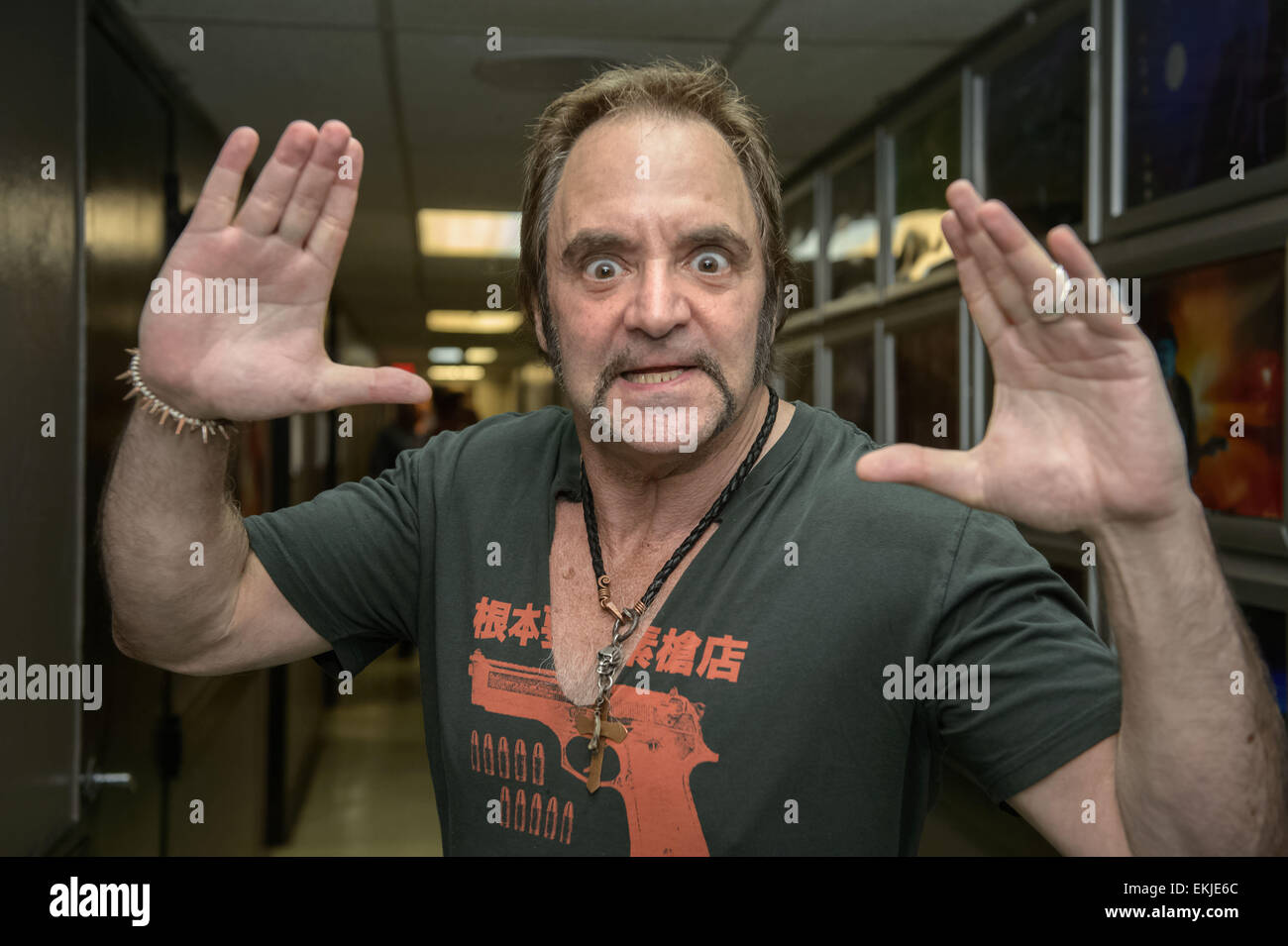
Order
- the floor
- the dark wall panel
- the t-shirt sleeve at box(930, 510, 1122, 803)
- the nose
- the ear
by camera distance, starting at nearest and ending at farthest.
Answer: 1. the t-shirt sleeve at box(930, 510, 1122, 803)
2. the nose
3. the ear
4. the dark wall panel
5. the floor

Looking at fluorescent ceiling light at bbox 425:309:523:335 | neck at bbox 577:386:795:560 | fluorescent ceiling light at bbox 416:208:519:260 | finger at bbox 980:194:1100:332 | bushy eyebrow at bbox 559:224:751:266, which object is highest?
fluorescent ceiling light at bbox 425:309:523:335

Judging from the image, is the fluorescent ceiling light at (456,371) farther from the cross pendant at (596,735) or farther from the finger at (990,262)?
the finger at (990,262)

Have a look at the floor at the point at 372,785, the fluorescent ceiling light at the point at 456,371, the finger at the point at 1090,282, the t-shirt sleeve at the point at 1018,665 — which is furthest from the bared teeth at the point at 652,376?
the fluorescent ceiling light at the point at 456,371

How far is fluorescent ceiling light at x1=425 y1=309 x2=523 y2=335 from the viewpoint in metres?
7.52

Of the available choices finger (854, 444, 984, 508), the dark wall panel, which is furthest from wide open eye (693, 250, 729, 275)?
the dark wall panel

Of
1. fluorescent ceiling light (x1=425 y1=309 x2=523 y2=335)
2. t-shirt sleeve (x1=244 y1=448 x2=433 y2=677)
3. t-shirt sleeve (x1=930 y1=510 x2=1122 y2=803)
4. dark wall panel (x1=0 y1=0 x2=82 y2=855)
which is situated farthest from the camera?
fluorescent ceiling light (x1=425 y1=309 x2=523 y2=335)

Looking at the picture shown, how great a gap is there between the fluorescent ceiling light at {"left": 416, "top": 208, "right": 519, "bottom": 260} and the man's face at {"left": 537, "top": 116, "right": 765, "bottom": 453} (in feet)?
9.74

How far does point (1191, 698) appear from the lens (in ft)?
2.62

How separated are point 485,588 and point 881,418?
87.1 inches
